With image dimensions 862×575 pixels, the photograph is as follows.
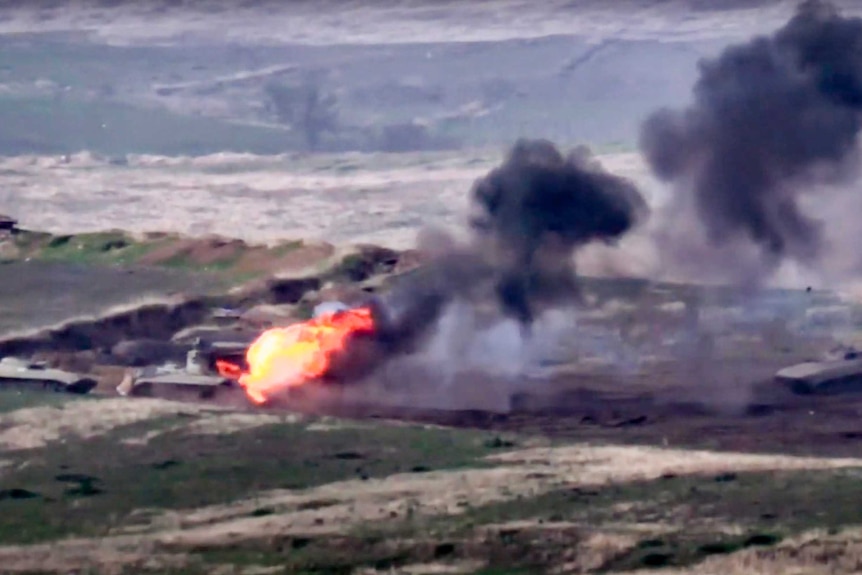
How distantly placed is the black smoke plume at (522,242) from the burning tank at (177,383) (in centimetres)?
511

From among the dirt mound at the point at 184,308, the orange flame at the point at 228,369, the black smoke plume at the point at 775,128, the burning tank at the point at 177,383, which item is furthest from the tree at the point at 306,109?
the burning tank at the point at 177,383

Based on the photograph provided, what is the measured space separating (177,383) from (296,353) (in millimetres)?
3569

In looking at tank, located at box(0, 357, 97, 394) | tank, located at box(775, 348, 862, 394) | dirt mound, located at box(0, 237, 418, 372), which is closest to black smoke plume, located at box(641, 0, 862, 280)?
tank, located at box(775, 348, 862, 394)

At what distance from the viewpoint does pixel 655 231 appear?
2721 inches

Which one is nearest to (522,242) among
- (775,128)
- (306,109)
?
(775,128)

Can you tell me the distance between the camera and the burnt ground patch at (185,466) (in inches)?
1572

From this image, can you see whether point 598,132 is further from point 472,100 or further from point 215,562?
point 215,562

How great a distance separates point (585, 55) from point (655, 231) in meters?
85.5

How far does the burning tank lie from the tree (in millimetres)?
85667

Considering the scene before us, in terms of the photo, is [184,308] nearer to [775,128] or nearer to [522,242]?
[522,242]

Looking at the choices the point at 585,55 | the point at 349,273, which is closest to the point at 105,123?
the point at 585,55

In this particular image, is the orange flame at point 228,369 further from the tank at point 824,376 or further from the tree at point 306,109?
the tree at point 306,109

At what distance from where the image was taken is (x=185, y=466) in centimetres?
4453

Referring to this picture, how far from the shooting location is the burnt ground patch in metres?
39.9
